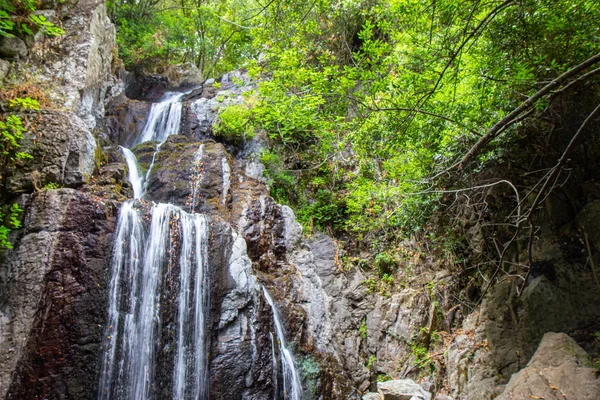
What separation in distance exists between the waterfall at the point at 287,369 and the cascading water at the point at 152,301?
4.53 ft

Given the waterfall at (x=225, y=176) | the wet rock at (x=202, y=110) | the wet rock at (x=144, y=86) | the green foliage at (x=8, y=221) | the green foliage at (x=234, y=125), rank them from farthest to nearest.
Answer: the wet rock at (x=144, y=86) → the wet rock at (x=202, y=110) → the green foliage at (x=234, y=125) → the waterfall at (x=225, y=176) → the green foliage at (x=8, y=221)

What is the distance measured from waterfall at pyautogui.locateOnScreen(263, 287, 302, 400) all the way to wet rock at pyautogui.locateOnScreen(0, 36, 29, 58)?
677 cm

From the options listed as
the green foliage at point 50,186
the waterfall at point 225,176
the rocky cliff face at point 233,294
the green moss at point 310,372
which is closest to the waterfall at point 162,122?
the rocky cliff face at point 233,294

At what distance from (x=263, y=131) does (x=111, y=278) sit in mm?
7049

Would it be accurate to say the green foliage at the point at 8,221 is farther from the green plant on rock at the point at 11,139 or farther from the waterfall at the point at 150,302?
the waterfall at the point at 150,302

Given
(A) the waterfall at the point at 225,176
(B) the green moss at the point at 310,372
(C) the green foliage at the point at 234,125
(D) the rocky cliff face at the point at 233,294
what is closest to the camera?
(D) the rocky cliff face at the point at 233,294

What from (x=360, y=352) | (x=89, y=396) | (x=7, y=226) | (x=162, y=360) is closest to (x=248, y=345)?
(x=162, y=360)

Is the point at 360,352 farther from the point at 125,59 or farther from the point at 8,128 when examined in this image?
the point at 125,59

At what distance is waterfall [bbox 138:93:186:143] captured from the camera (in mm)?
10602

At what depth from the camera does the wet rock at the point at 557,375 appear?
13.0ft

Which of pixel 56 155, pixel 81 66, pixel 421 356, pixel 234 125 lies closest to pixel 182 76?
pixel 234 125

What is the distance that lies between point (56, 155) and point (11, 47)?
9.06ft

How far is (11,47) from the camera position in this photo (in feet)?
22.7

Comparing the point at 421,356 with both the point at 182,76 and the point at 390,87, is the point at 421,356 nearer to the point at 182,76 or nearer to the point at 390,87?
the point at 390,87
